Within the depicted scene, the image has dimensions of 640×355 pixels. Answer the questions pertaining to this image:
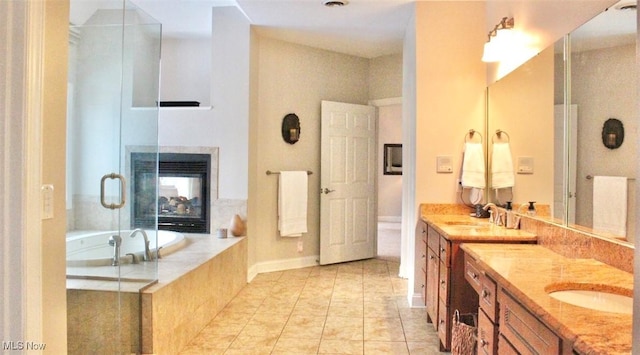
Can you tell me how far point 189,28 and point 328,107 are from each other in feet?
5.76

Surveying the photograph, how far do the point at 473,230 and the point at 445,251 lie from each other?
0.26 m

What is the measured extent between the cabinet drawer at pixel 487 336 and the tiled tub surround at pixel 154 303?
1.70m

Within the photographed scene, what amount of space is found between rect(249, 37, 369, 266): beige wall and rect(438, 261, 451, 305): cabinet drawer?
91.6 inches

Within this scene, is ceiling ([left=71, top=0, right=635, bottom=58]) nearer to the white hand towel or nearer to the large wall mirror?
the white hand towel

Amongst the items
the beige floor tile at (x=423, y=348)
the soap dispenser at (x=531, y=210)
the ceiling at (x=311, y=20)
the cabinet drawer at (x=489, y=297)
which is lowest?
the beige floor tile at (x=423, y=348)

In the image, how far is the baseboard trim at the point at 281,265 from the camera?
14.8ft

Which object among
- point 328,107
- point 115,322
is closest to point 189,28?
point 328,107

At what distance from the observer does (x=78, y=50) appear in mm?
2148

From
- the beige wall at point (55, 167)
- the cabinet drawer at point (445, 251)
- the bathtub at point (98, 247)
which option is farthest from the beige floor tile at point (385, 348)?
the beige wall at point (55, 167)

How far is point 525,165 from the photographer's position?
2754 mm

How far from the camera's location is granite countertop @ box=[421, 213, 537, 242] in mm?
2418

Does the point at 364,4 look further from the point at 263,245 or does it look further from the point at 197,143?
the point at 263,245

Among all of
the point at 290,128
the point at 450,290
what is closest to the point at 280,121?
the point at 290,128

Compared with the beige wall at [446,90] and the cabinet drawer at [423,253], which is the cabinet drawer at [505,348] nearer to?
the cabinet drawer at [423,253]
